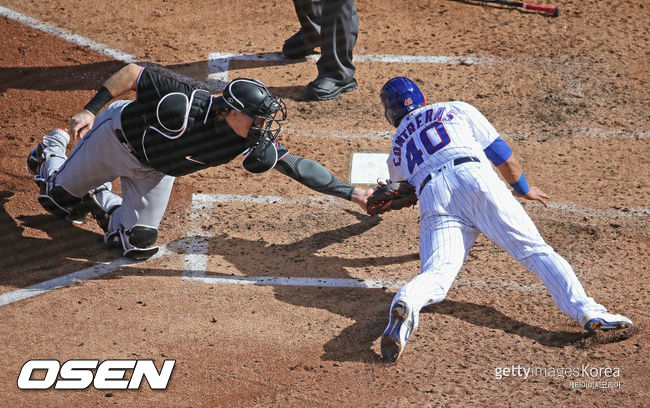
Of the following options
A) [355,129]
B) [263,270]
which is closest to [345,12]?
[355,129]

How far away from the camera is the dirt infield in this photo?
449 cm

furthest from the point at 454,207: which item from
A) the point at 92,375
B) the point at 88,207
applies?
the point at 88,207

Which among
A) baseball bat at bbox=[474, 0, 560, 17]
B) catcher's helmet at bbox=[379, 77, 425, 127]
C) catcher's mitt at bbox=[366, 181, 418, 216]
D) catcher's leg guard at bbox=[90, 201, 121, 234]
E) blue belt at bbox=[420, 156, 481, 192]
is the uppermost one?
catcher's helmet at bbox=[379, 77, 425, 127]

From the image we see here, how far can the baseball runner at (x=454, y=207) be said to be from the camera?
4.53 m

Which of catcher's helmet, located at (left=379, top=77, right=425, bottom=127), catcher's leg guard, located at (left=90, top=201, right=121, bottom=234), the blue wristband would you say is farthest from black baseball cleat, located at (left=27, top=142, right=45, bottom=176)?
the blue wristband

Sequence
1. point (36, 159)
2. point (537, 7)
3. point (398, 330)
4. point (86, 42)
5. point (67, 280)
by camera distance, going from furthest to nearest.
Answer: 1. point (537, 7)
2. point (86, 42)
3. point (36, 159)
4. point (67, 280)
5. point (398, 330)

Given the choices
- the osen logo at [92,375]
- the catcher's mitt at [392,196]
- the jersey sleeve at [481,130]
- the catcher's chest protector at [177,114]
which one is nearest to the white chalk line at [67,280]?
the osen logo at [92,375]

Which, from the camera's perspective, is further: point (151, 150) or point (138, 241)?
point (138, 241)

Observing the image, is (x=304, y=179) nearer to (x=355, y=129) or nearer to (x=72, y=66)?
(x=355, y=129)

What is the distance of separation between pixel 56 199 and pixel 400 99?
262 centimetres

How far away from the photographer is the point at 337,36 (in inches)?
296
